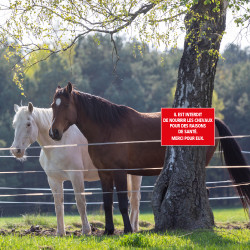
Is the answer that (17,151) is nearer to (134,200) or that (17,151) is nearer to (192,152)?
(134,200)

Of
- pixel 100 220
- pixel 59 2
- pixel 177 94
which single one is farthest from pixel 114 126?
pixel 100 220

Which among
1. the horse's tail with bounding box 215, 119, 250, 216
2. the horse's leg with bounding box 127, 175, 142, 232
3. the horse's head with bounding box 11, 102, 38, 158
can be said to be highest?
the horse's head with bounding box 11, 102, 38, 158

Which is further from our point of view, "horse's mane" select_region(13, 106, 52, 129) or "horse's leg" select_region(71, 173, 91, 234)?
"horse's mane" select_region(13, 106, 52, 129)

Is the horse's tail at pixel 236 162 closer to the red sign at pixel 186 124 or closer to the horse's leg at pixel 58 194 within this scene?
the red sign at pixel 186 124

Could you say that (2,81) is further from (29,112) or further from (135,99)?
(29,112)

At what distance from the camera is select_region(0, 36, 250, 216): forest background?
1250 inches

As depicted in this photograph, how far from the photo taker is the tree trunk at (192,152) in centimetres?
843

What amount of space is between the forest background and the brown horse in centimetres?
1926

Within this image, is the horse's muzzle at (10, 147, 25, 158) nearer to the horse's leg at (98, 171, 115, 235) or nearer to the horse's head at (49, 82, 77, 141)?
A: the horse's head at (49, 82, 77, 141)

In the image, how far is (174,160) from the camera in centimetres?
862

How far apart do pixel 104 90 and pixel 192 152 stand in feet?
112

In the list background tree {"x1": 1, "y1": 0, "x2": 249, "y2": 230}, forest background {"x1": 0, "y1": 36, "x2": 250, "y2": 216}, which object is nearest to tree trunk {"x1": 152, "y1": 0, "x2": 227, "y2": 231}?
background tree {"x1": 1, "y1": 0, "x2": 249, "y2": 230}

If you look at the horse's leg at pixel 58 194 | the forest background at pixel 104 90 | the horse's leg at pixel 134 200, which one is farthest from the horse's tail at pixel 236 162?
the forest background at pixel 104 90

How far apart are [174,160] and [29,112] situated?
2867 mm
